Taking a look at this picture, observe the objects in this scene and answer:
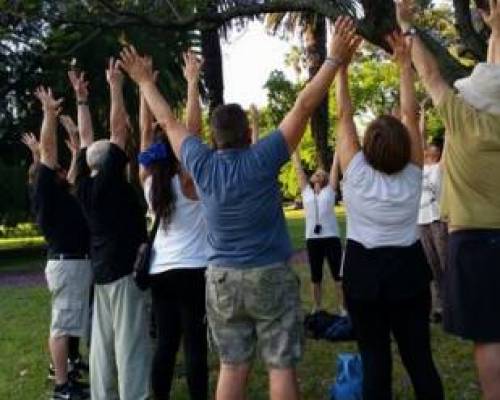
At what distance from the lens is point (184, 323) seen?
5.58 metres

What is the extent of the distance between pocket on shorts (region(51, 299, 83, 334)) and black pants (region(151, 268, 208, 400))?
129 cm

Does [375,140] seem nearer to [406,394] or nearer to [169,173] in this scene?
[169,173]

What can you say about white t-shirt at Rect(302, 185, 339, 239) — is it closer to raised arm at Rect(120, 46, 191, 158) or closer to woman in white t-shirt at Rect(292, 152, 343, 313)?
woman in white t-shirt at Rect(292, 152, 343, 313)

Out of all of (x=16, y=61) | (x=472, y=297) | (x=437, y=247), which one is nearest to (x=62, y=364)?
(x=472, y=297)

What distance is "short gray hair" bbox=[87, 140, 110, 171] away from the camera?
568 cm

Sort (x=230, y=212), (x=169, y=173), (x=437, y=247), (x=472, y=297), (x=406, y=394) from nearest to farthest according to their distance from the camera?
(x=472, y=297) < (x=230, y=212) < (x=169, y=173) < (x=406, y=394) < (x=437, y=247)

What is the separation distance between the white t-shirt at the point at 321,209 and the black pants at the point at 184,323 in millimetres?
4823

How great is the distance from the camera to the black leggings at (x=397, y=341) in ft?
15.2

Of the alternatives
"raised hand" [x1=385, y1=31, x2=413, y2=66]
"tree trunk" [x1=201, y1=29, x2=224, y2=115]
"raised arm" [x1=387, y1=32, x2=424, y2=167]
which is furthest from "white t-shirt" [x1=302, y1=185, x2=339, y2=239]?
"raised hand" [x1=385, y1=31, x2=413, y2=66]

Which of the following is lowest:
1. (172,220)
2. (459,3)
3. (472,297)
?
(472,297)

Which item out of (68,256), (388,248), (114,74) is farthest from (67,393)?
(388,248)

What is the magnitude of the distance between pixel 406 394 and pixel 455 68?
2.51 metres

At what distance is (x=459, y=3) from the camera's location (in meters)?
7.52

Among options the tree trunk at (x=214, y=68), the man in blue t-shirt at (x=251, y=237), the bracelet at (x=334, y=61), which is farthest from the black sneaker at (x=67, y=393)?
the tree trunk at (x=214, y=68)
